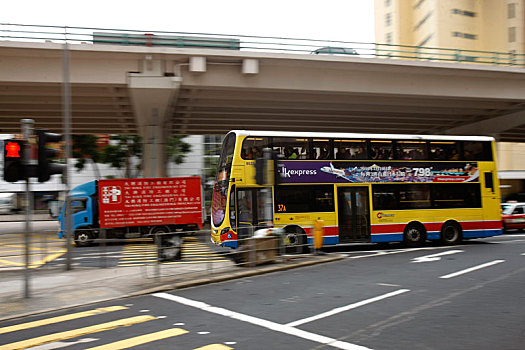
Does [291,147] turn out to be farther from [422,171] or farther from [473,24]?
[473,24]

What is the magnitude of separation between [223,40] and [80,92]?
7.59 metres

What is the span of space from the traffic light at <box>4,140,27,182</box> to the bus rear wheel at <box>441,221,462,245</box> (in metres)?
13.8

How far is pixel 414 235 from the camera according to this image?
1675 centimetres

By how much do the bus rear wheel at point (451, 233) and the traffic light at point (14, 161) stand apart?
13.8 metres

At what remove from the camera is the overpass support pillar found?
72.1 ft

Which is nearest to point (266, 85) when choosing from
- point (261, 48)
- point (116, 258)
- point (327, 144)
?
point (261, 48)

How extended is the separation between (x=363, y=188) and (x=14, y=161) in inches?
430

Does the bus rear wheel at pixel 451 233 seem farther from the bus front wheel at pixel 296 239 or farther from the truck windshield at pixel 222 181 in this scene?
the truck windshield at pixel 222 181

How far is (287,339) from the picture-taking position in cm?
597

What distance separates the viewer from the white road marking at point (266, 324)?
5727mm

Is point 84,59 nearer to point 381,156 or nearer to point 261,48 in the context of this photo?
point 261,48

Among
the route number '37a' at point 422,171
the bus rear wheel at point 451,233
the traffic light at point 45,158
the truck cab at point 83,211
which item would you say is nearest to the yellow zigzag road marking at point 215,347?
the traffic light at point 45,158

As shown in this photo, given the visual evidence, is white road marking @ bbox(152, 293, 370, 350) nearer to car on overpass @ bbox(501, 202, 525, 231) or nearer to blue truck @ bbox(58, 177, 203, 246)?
blue truck @ bbox(58, 177, 203, 246)

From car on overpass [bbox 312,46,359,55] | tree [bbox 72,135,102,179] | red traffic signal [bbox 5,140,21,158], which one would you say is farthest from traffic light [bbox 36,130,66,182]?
tree [bbox 72,135,102,179]
